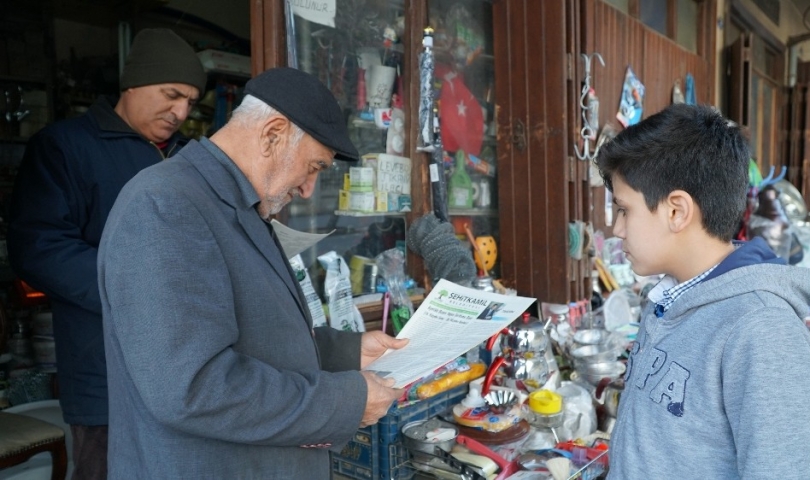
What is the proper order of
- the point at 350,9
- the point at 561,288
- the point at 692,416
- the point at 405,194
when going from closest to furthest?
the point at 692,416, the point at 350,9, the point at 405,194, the point at 561,288

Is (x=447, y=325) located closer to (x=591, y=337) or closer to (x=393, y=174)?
(x=393, y=174)

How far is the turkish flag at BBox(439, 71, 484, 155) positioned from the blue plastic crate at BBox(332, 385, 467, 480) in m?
1.38

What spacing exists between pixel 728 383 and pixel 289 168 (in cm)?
83

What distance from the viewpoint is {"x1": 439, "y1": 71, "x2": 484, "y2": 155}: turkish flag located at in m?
2.93

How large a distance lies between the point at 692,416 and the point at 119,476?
3.24ft

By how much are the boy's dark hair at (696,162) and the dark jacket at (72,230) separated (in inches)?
51.3

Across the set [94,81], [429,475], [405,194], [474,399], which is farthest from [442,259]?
[94,81]

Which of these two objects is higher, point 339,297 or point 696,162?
point 696,162

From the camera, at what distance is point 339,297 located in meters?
2.35

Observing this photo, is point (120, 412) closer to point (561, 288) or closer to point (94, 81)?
point (561, 288)

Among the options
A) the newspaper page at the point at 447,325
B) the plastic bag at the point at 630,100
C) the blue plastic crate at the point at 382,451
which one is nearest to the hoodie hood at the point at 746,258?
the newspaper page at the point at 447,325

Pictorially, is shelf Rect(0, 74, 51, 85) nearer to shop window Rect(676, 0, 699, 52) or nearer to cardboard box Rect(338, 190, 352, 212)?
cardboard box Rect(338, 190, 352, 212)

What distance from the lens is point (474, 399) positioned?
2051 millimetres

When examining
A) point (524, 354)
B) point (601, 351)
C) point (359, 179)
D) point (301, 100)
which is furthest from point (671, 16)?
point (301, 100)
